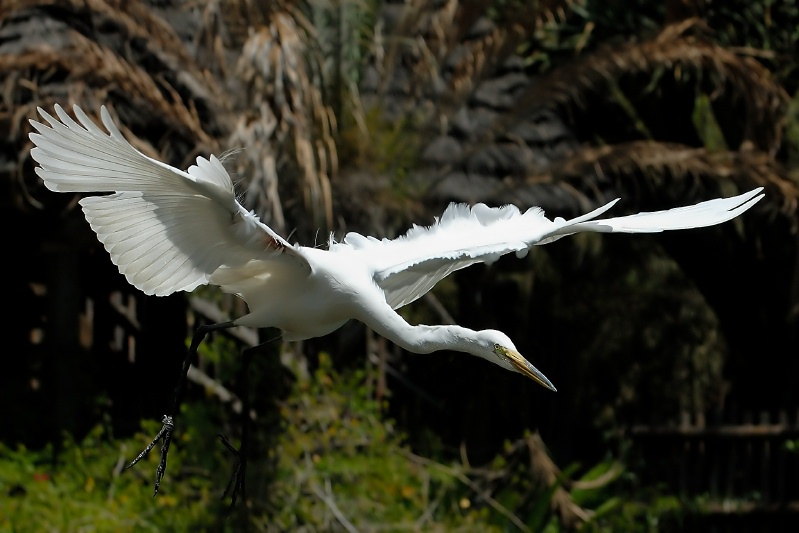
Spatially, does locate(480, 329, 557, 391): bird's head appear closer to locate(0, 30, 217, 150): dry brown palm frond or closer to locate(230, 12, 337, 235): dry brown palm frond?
locate(230, 12, 337, 235): dry brown palm frond

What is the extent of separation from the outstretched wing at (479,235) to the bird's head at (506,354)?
1.20 ft

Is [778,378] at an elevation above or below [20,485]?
above

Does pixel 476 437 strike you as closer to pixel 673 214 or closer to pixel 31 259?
pixel 31 259

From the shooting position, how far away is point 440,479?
8289 mm

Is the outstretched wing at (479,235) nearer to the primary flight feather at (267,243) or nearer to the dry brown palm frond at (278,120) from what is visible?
the primary flight feather at (267,243)

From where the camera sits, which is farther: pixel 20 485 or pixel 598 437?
pixel 598 437

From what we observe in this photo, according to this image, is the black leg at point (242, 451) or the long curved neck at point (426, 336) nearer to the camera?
the long curved neck at point (426, 336)

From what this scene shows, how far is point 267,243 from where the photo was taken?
4551mm

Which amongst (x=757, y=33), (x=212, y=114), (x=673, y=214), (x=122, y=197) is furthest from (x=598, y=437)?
(x=122, y=197)

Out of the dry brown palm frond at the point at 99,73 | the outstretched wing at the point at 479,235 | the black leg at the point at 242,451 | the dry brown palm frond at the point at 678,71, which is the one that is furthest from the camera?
the dry brown palm frond at the point at 678,71

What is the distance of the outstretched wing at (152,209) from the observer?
13.4 ft

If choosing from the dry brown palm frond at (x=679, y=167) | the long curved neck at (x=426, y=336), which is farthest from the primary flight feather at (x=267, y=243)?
the dry brown palm frond at (x=679, y=167)

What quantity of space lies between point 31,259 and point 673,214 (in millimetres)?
5896

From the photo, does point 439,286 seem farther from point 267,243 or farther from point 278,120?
point 267,243
